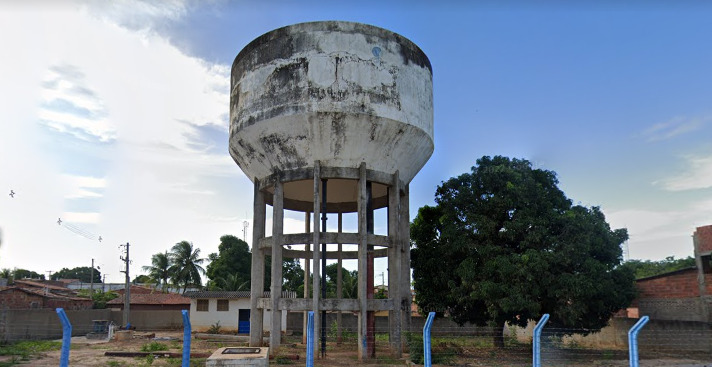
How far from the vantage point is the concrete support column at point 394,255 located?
18594 millimetres

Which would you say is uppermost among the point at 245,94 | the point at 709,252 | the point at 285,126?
the point at 245,94

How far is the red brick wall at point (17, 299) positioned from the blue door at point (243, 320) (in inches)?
461

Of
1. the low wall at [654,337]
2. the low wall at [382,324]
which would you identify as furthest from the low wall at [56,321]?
the low wall at [654,337]

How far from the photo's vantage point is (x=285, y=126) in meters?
17.5

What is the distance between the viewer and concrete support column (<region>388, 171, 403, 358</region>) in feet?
61.0

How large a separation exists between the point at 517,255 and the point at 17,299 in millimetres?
28170

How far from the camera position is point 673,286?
969 inches

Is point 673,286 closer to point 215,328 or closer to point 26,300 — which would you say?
point 215,328

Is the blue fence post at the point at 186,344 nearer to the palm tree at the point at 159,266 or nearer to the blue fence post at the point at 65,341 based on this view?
the blue fence post at the point at 65,341

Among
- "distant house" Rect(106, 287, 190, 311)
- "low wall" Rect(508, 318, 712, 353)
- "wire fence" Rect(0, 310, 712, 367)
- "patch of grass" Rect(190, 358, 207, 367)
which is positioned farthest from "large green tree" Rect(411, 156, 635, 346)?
"distant house" Rect(106, 287, 190, 311)

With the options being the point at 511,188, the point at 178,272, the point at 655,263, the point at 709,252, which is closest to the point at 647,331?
the point at 709,252

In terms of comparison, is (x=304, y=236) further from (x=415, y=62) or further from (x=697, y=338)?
(x=697, y=338)

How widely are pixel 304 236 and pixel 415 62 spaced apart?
7.06 metres

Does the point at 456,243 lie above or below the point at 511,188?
below
